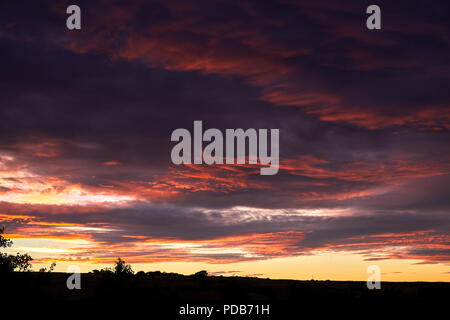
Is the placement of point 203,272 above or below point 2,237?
below

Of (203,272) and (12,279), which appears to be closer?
(12,279)

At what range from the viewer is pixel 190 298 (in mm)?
39500
